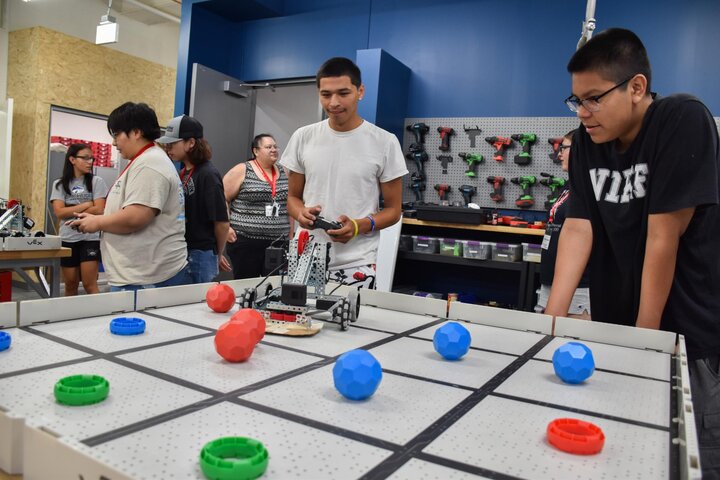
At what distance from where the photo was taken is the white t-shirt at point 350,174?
83.0 inches

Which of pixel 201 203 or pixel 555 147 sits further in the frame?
pixel 555 147

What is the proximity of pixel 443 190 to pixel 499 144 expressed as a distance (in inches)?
22.9

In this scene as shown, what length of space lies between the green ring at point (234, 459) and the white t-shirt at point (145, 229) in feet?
5.14

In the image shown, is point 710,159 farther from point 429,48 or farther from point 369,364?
A: point 429,48

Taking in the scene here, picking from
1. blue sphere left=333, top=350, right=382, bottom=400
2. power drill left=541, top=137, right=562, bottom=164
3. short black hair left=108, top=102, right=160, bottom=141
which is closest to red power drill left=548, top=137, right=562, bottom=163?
power drill left=541, top=137, right=562, bottom=164

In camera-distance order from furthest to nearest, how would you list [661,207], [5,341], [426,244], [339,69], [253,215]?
[426,244] → [253,215] → [339,69] → [661,207] → [5,341]

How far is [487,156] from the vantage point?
4.42m

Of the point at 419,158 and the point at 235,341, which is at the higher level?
the point at 419,158

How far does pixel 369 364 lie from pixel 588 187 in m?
1.04

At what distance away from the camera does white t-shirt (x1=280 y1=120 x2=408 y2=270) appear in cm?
211

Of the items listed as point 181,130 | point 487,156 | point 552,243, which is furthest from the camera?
point 487,156

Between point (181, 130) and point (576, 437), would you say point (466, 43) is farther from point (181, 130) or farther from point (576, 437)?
point (576, 437)

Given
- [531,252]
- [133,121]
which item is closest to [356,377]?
[133,121]

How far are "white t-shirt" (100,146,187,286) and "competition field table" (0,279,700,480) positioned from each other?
0.63m
